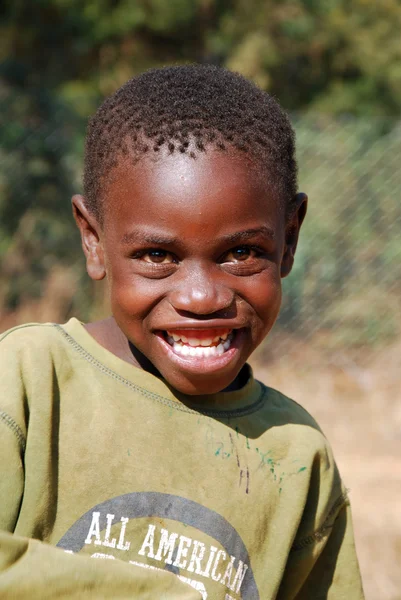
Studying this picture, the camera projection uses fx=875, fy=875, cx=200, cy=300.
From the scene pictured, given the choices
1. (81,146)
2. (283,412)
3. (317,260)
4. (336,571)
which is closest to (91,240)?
(283,412)

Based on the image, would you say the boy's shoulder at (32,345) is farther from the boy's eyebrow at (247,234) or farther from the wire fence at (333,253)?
the wire fence at (333,253)

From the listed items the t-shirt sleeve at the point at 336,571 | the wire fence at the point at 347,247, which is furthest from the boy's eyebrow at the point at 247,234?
the wire fence at the point at 347,247

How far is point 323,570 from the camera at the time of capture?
7.48 ft

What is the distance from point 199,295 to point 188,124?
0.37 m

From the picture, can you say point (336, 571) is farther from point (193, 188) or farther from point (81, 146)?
point (81, 146)

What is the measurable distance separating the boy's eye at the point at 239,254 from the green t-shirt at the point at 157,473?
1.11ft

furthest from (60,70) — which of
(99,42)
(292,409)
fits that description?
(292,409)

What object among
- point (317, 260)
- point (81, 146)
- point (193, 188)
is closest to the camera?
point (193, 188)

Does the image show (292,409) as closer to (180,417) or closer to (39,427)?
(180,417)

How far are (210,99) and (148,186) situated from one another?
25 cm

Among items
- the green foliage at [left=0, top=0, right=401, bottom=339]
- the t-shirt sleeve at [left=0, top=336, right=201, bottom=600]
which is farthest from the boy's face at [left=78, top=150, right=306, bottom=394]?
the green foliage at [left=0, top=0, right=401, bottom=339]

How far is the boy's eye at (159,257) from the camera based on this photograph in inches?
73.0

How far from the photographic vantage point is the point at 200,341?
1896 millimetres

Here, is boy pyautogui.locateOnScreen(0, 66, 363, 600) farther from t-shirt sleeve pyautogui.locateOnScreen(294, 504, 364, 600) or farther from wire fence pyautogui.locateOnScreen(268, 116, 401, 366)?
wire fence pyautogui.locateOnScreen(268, 116, 401, 366)
